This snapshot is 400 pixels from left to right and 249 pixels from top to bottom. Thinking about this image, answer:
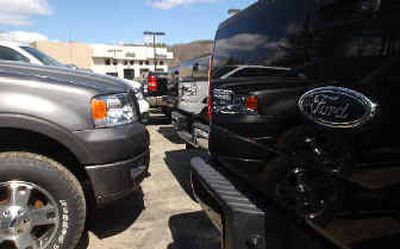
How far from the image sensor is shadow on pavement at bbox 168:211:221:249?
412cm

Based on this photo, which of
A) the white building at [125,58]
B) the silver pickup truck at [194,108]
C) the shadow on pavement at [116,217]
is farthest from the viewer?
the white building at [125,58]

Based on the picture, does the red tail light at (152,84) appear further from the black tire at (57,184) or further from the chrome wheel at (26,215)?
the chrome wheel at (26,215)

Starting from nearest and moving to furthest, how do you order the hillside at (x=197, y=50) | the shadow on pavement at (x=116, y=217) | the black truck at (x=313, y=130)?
the black truck at (x=313, y=130)
the shadow on pavement at (x=116, y=217)
the hillside at (x=197, y=50)

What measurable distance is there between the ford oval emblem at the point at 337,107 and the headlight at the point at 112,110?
86.8 inches

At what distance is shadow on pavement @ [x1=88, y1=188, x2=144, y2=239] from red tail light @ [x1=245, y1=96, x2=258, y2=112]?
2529 millimetres

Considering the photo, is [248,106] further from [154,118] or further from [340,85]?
[154,118]

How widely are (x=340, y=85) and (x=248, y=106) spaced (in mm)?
735

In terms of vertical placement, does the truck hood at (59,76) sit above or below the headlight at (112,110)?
above

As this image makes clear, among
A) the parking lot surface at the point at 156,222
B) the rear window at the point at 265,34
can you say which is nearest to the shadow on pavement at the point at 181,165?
the parking lot surface at the point at 156,222

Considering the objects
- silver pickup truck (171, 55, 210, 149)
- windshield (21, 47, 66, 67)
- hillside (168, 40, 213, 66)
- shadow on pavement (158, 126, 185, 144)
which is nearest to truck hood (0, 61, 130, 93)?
silver pickup truck (171, 55, 210, 149)

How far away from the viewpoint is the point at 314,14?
6.08ft

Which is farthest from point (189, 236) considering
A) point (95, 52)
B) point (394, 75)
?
point (95, 52)

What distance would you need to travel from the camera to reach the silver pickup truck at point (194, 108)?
615cm

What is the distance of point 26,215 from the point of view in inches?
137
